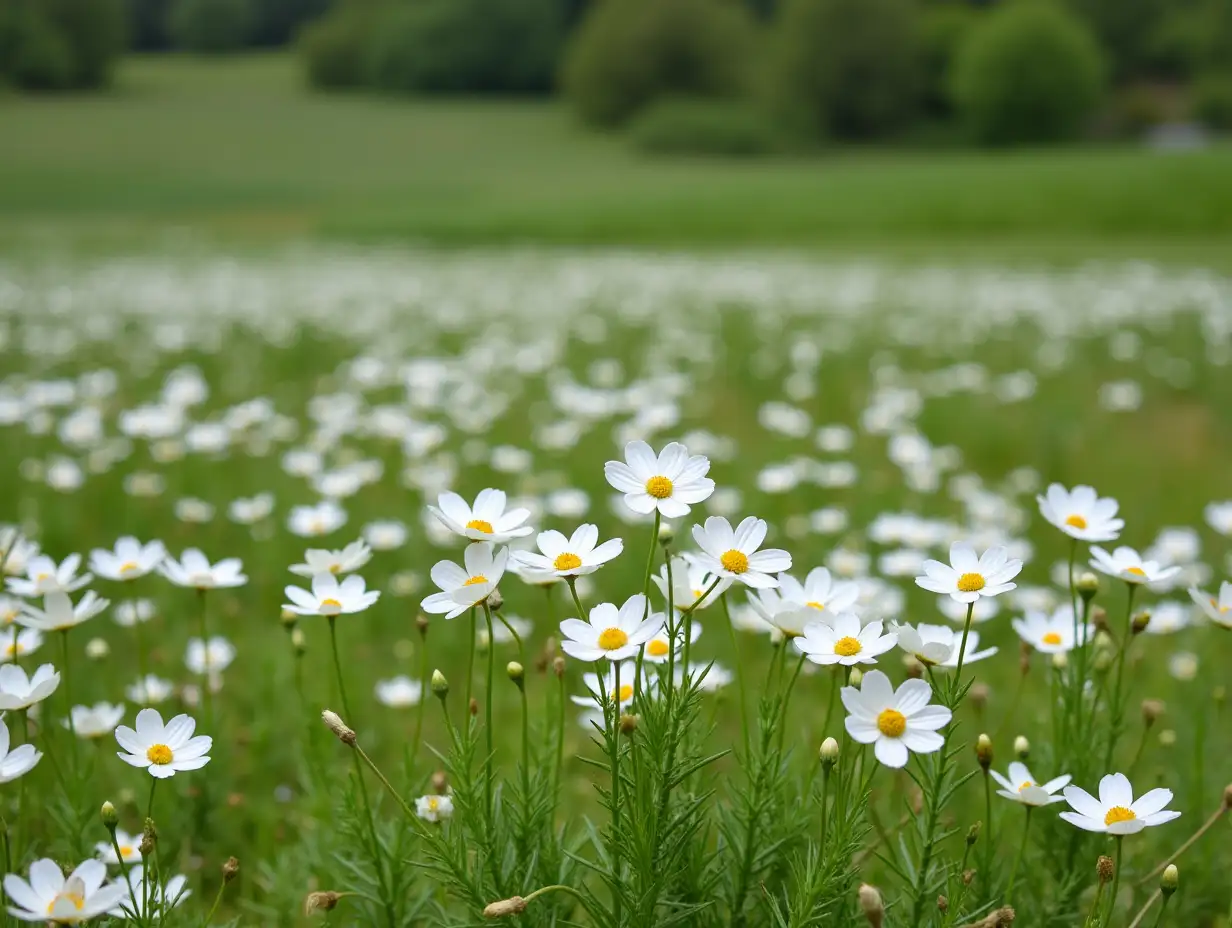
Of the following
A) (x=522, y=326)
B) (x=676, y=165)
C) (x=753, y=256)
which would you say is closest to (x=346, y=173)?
(x=676, y=165)

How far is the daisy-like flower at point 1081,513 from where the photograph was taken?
1589 millimetres

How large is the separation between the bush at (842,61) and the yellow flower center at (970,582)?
46254 millimetres

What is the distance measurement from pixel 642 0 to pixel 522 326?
46.7 meters

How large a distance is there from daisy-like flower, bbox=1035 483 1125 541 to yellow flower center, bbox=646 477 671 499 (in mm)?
681

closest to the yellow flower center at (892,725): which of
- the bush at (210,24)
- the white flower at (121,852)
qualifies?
the white flower at (121,852)

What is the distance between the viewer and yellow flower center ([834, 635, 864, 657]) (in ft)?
4.02

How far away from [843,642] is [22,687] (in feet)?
3.65

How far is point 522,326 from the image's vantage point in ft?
24.6

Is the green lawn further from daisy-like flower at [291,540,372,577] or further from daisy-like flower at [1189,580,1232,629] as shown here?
daisy-like flower at [291,540,372,577]

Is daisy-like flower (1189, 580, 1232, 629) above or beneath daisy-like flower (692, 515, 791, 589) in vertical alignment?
beneath

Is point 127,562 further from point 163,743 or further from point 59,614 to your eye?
point 163,743

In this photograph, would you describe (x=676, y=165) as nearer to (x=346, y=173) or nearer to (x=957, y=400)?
(x=346, y=173)

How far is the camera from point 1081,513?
65.8 inches

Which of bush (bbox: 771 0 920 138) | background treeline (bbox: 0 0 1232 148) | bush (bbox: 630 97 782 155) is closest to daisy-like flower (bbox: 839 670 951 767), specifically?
bush (bbox: 630 97 782 155)
